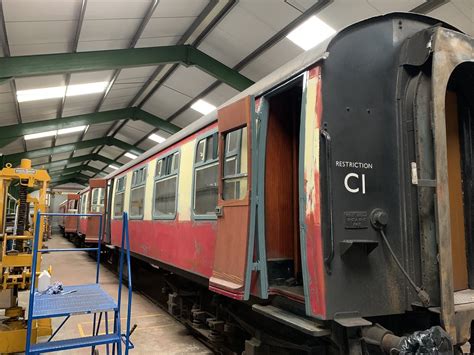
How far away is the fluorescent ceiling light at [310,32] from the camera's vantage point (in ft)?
25.2

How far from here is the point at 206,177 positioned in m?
4.51

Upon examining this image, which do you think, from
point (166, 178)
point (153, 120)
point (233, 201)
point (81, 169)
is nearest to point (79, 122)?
point (153, 120)

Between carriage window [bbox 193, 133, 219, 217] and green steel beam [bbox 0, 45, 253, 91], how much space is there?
521 cm

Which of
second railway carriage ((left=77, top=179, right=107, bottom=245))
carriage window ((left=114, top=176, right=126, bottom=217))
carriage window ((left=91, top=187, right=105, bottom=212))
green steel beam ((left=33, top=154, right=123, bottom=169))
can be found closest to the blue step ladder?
carriage window ((left=114, top=176, right=126, bottom=217))

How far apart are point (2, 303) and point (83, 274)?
280 inches

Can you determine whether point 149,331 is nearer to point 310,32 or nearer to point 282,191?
point 282,191

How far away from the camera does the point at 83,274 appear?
11625 millimetres

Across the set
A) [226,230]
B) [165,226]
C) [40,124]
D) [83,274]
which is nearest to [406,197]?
[226,230]

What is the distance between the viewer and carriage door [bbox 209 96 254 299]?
306cm

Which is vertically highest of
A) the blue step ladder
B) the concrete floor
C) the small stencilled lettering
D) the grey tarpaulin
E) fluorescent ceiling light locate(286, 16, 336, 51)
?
fluorescent ceiling light locate(286, 16, 336, 51)

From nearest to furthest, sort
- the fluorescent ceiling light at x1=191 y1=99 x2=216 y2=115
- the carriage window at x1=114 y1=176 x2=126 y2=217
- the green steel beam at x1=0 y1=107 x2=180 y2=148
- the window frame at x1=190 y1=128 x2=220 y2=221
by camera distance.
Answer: the window frame at x1=190 y1=128 x2=220 y2=221 < the carriage window at x1=114 y1=176 x2=126 y2=217 < the green steel beam at x1=0 y1=107 x2=180 y2=148 < the fluorescent ceiling light at x1=191 y1=99 x2=216 y2=115

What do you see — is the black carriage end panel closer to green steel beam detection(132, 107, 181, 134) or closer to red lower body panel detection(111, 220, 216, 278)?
red lower body panel detection(111, 220, 216, 278)

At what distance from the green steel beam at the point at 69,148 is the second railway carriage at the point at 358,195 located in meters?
18.2

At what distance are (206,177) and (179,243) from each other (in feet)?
3.98
